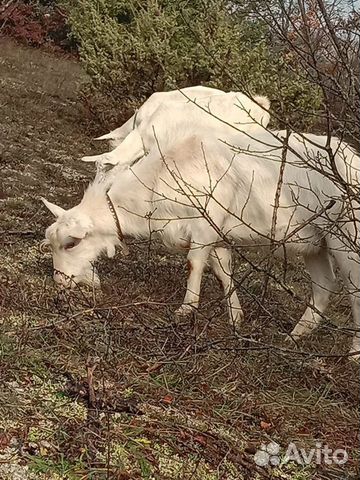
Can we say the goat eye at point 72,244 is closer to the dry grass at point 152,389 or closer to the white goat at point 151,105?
the dry grass at point 152,389

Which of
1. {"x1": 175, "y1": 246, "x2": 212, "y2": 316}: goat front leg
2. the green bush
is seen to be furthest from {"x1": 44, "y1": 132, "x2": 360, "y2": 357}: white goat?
the green bush

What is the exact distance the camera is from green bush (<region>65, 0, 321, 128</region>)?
13.3 metres

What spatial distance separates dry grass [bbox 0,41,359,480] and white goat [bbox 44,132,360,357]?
1.04ft

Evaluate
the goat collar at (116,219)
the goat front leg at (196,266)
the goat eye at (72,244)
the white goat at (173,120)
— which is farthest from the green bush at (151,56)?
the goat front leg at (196,266)

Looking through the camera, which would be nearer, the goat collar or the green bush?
the goat collar

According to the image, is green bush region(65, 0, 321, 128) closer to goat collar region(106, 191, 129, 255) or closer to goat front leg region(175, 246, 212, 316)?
goat collar region(106, 191, 129, 255)

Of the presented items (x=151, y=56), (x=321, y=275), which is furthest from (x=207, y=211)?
(x=151, y=56)

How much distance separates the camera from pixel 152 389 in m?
3.95

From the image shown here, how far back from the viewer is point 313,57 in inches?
130

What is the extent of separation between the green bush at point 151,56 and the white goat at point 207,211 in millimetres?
6990

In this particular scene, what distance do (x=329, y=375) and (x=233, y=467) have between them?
4.29ft

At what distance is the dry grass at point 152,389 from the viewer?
323 cm

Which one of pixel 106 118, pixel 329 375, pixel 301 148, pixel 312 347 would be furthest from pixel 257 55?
pixel 329 375

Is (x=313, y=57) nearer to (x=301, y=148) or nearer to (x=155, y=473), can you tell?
(x=155, y=473)
